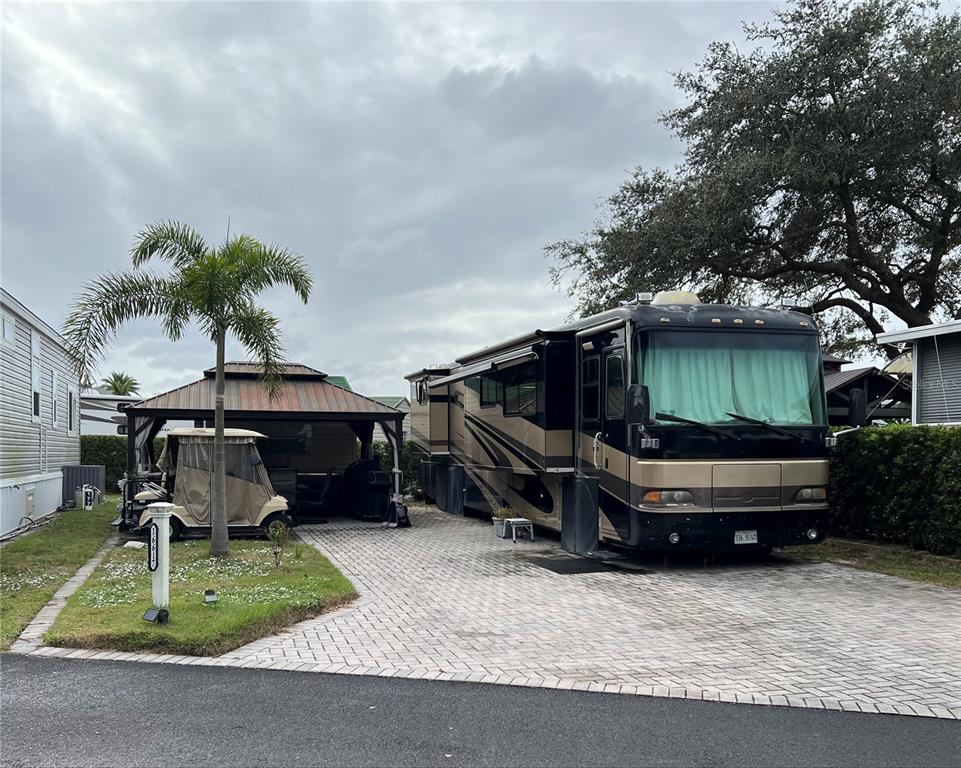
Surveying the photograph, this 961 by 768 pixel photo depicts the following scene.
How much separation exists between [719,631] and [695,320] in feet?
13.8

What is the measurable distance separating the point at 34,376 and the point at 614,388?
12432 mm

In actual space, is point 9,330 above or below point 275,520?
above

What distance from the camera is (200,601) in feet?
28.2

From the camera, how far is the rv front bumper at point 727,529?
1028 cm

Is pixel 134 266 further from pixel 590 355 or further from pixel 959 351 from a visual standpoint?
pixel 959 351

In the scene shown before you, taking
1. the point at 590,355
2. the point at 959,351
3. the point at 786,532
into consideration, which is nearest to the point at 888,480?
the point at 786,532

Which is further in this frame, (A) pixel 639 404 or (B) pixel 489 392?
(B) pixel 489 392

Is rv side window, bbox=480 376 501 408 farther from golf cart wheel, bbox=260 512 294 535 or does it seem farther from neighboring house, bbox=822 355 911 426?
neighboring house, bbox=822 355 911 426

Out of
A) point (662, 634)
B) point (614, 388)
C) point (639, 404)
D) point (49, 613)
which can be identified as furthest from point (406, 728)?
point (614, 388)

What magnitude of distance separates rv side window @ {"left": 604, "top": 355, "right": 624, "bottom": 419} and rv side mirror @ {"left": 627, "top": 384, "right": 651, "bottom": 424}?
1.21 ft

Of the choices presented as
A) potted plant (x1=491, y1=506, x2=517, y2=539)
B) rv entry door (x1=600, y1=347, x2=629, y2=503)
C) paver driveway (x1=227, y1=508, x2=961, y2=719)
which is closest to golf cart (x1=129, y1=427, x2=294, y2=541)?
potted plant (x1=491, y1=506, x2=517, y2=539)

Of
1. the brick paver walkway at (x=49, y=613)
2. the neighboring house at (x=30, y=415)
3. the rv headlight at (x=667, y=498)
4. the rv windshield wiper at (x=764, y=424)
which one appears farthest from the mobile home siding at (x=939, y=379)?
the neighboring house at (x=30, y=415)

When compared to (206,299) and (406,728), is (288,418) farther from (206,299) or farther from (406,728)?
(406,728)

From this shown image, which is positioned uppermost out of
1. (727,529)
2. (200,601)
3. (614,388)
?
(614,388)
